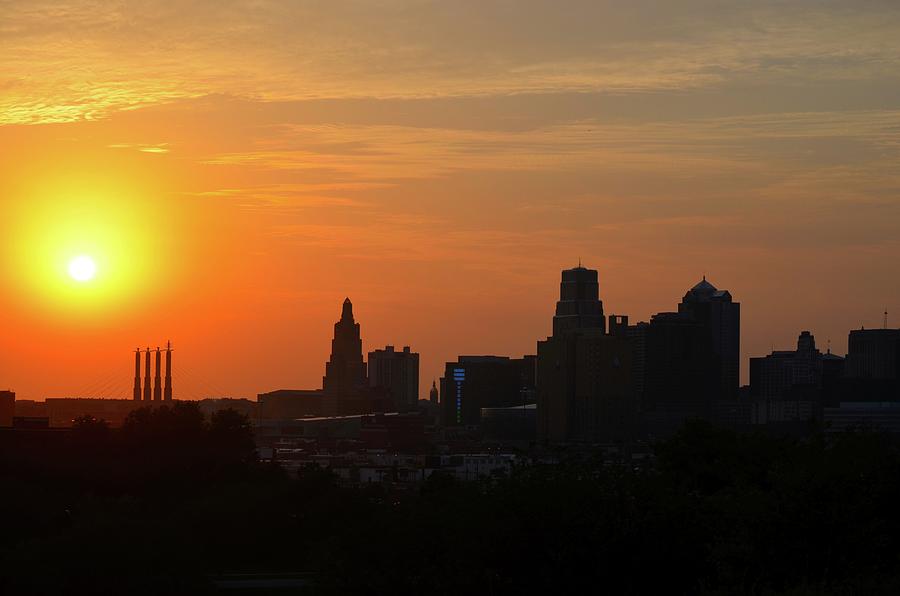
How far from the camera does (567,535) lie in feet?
149

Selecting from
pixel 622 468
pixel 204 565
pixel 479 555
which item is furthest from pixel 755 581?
pixel 204 565

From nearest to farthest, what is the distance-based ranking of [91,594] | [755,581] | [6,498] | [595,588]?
[755,581] → [595,588] → [91,594] → [6,498]

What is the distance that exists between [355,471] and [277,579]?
99.9m

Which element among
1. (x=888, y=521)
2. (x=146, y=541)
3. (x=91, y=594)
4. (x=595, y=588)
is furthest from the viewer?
(x=146, y=541)

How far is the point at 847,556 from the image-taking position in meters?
43.1

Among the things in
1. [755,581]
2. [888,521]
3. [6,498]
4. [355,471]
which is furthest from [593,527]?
[355,471]

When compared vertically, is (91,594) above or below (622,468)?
below

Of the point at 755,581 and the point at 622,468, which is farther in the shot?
the point at 622,468

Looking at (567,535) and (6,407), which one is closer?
(567,535)

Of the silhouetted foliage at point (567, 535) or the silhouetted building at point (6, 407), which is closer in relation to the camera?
the silhouetted foliage at point (567, 535)

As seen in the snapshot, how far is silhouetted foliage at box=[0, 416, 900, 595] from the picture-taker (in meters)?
43.6

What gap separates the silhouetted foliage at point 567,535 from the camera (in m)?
43.6

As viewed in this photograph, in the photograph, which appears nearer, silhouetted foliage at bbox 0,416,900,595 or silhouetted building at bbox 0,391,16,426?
silhouetted foliage at bbox 0,416,900,595

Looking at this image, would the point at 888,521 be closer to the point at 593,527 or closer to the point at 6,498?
the point at 593,527
